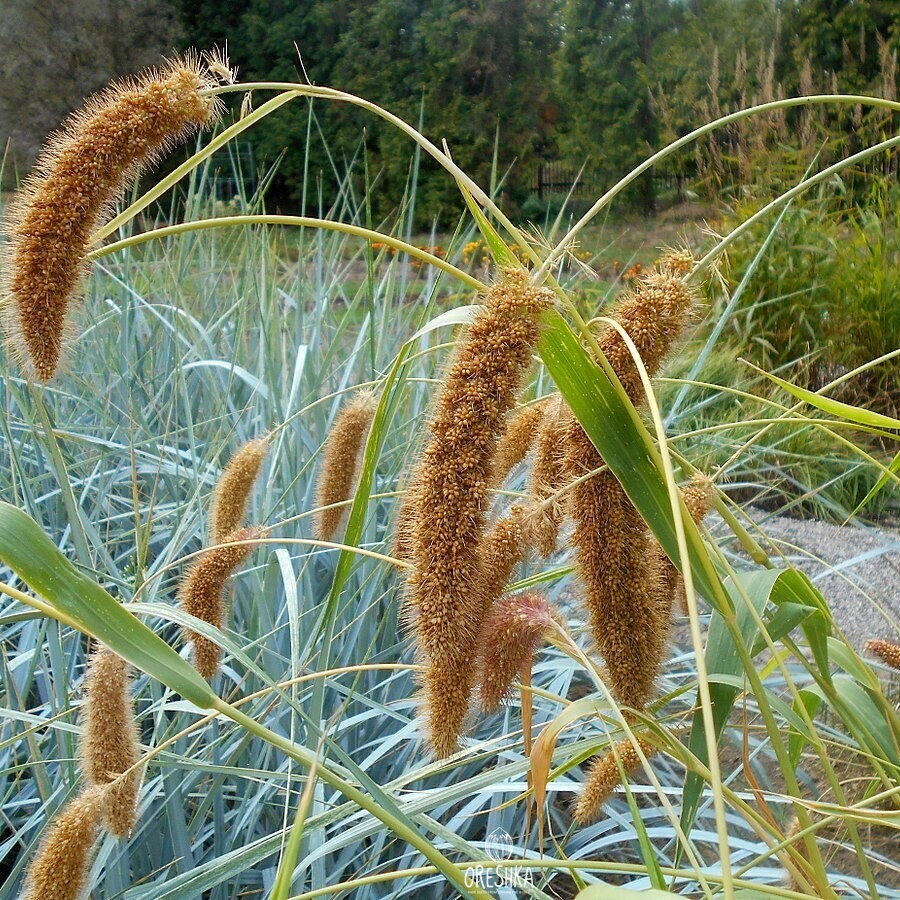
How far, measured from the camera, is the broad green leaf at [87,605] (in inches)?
32.0

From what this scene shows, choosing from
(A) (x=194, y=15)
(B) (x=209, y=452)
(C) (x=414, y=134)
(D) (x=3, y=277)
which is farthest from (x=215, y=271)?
(A) (x=194, y=15)

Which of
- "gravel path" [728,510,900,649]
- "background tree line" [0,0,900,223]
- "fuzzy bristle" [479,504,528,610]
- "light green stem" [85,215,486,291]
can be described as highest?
"background tree line" [0,0,900,223]

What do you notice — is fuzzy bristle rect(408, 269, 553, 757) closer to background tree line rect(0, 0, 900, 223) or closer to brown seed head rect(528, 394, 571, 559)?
brown seed head rect(528, 394, 571, 559)

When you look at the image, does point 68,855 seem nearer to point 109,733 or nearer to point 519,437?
point 109,733

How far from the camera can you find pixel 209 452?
2.32 meters

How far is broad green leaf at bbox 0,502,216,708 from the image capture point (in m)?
0.81

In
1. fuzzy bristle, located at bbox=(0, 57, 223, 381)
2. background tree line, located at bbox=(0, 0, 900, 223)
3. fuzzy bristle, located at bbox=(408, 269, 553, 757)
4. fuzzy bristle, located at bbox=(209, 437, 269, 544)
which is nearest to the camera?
fuzzy bristle, located at bbox=(408, 269, 553, 757)

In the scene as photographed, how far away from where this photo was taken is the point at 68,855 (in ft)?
3.02

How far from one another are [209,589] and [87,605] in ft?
1.13

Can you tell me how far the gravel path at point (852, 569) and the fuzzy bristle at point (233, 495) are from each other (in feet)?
5.99

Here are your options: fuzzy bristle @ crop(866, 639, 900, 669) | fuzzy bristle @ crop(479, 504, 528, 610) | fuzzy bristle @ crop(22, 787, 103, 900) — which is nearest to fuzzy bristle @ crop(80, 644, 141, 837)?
fuzzy bristle @ crop(22, 787, 103, 900)

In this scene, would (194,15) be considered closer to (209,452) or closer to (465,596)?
(209,452)

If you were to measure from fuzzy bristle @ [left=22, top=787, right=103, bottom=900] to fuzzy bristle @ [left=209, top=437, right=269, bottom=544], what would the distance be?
1.36ft

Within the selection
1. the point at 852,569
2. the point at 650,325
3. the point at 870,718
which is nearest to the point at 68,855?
the point at 650,325
